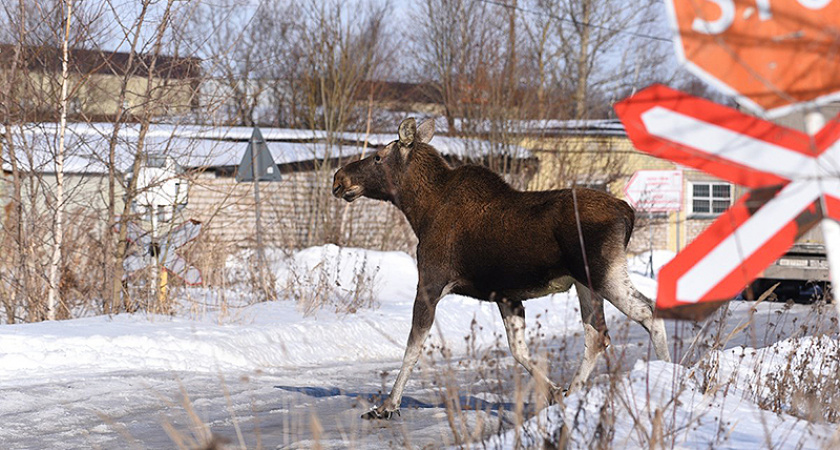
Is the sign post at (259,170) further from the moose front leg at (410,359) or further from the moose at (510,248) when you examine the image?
the moose front leg at (410,359)

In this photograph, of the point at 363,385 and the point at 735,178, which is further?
the point at 363,385

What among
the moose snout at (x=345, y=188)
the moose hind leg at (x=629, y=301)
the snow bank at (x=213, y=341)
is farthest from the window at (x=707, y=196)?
the moose hind leg at (x=629, y=301)

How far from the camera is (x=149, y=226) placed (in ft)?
50.8

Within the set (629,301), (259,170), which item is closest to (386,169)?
(629,301)

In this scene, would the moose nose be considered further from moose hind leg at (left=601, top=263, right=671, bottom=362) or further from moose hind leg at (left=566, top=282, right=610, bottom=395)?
moose hind leg at (left=601, top=263, right=671, bottom=362)

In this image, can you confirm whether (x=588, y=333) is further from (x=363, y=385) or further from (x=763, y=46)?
(x=763, y=46)

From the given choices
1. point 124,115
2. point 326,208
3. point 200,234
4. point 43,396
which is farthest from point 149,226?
point 326,208

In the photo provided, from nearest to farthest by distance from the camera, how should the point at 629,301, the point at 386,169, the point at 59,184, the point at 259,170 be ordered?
the point at 629,301, the point at 386,169, the point at 59,184, the point at 259,170

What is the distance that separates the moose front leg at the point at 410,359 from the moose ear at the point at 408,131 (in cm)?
153

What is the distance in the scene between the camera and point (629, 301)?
24.6ft

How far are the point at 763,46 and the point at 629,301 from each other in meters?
4.22

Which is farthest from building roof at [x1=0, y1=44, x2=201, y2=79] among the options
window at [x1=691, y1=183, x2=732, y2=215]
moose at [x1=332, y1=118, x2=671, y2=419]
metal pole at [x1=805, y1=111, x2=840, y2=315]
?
window at [x1=691, y1=183, x2=732, y2=215]

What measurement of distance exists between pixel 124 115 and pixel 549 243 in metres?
7.78

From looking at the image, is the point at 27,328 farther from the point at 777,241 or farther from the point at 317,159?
the point at 317,159
